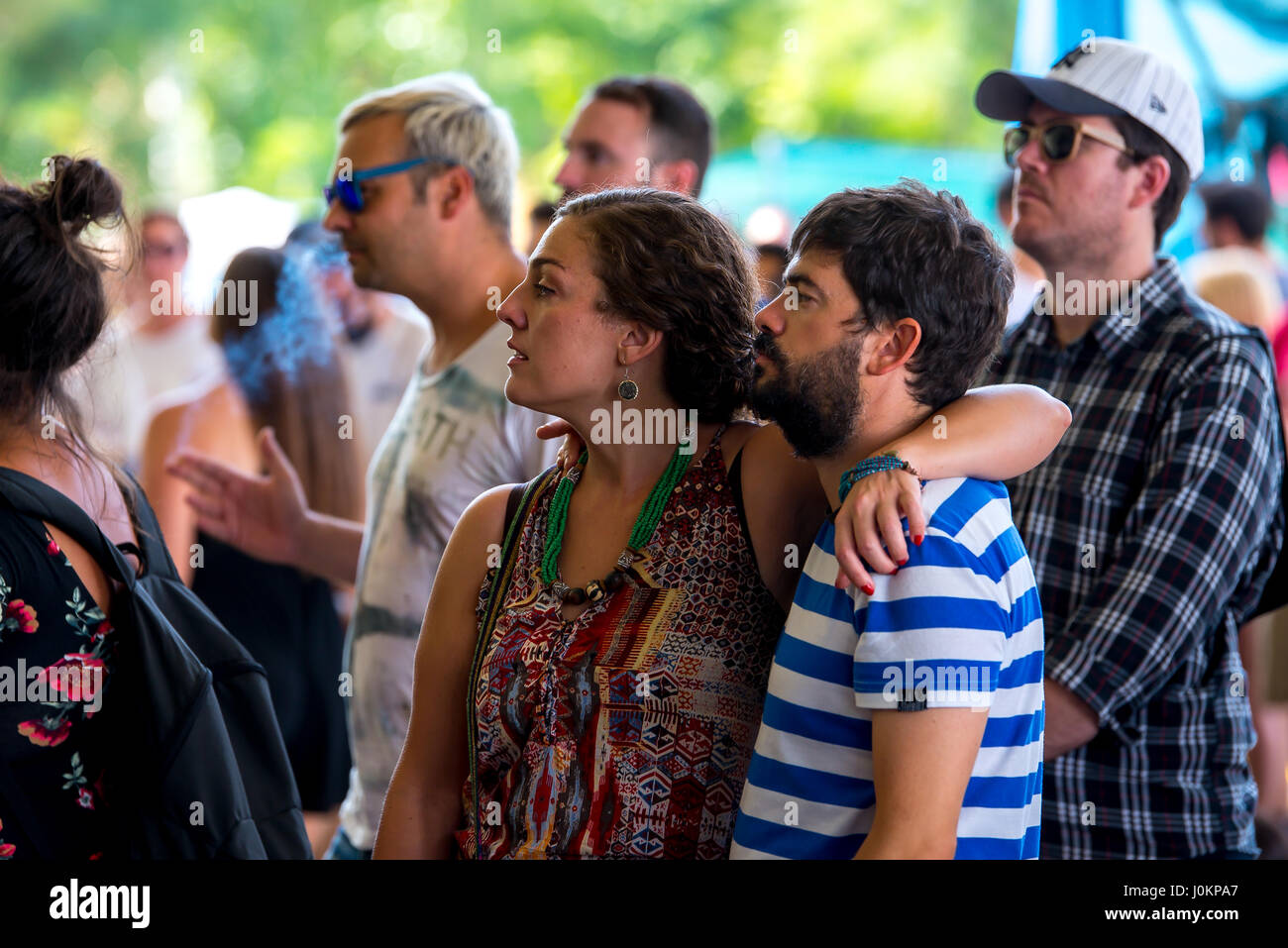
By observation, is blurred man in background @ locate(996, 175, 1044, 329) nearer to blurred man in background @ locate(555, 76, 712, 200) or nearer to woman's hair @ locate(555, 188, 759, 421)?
blurred man in background @ locate(555, 76, 712, 200)

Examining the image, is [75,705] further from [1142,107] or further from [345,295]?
[345,295]

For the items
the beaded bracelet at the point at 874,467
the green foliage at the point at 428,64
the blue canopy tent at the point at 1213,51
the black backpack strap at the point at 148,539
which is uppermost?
the green foliage at the point at 428,64

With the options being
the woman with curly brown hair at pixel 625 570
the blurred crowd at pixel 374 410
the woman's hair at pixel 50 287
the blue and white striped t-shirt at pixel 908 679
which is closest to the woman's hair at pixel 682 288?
the woman with curly brown hair at pixel 625 570

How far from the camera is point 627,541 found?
1791mm

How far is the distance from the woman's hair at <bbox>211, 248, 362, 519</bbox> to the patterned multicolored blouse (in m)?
2.02

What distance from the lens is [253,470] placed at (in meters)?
3.96

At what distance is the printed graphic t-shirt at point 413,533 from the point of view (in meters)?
2.69

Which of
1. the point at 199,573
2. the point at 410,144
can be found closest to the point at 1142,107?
the point at 410,144

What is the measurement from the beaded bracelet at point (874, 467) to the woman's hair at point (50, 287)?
116 centimetres

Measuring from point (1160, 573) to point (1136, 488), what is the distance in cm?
18

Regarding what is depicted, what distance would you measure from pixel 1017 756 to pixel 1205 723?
2.88 feet

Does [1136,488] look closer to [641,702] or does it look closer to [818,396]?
[818,396]

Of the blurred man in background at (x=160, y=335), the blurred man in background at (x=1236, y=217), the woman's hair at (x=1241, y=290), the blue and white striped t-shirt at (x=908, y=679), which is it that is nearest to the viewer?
the blue and white striped t-shirt at (x=908, y=679)

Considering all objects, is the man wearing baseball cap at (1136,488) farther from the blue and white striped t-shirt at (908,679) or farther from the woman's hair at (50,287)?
the woman's hair at (50,287)
